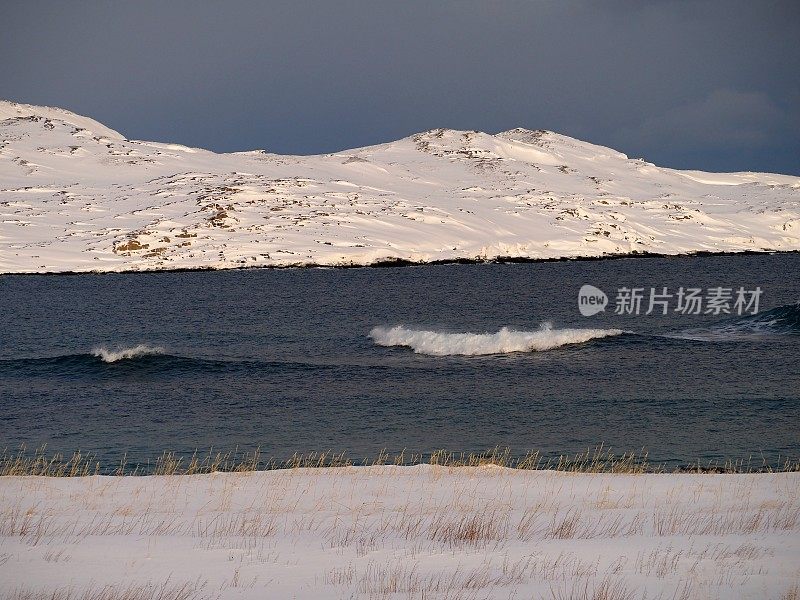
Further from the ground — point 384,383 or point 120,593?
point 120,593

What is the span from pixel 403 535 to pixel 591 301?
62.2 meters

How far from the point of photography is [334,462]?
1973 cm

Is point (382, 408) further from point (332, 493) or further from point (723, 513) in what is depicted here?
point (723, 513)

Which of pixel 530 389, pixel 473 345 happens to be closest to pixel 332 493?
pixel 530 389

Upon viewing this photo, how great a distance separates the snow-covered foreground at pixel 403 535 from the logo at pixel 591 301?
4821cm

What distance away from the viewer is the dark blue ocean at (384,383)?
22797 mm

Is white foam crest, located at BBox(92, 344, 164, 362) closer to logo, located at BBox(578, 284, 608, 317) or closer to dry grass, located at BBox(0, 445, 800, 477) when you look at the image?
dry grass, located at BBox(0, 445, 800, 477)

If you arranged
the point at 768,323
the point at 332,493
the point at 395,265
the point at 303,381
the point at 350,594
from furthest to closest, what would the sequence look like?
the point at 395,265 → the point at 768,323 → the point at 303,381 → the point at 332,493 → the point at 350,594

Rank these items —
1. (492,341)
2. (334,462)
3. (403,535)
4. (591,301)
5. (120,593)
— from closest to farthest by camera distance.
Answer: (120,593) < (403,535) < (334,462) < (492,341) < (591,301)

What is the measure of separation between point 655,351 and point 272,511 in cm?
2921

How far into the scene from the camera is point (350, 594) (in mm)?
8281

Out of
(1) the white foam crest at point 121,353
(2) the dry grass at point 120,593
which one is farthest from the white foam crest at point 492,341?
(2) the dry grass at point 120,593

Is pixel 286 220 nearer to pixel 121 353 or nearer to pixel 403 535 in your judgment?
pixel 121 353

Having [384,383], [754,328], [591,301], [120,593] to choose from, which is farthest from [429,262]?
[120,593]
